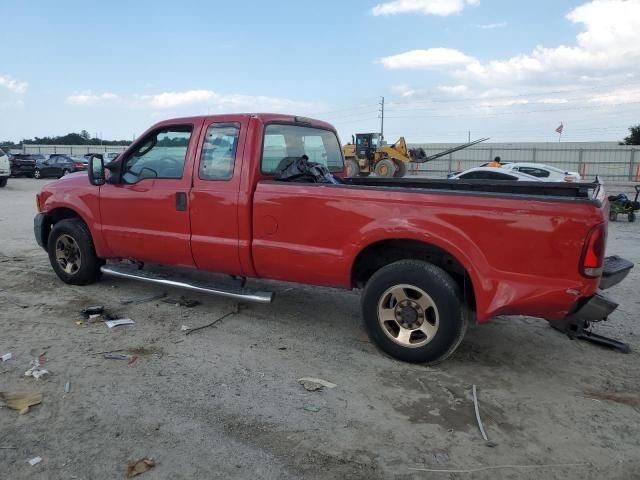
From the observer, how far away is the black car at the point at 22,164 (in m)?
28.2

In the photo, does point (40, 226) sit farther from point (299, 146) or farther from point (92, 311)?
point (299, 146)

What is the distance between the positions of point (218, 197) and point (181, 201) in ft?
1.53

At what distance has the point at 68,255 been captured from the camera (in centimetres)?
616

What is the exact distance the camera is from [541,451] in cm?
296

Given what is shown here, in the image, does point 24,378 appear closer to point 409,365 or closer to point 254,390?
point 254,390

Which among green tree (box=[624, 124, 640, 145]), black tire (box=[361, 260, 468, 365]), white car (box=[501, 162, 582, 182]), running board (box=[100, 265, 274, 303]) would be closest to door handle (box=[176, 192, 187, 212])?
running board (box=[100, 265, 274, 303])

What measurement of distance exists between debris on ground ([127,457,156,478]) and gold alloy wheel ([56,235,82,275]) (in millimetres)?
3779

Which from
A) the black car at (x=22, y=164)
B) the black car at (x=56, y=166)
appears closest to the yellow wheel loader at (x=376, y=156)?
the black car at (x=56, y=166)

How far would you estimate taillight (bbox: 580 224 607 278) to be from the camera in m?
3.33

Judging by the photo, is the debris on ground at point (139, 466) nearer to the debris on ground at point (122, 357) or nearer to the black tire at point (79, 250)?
the debris on ground at point (122, 357)

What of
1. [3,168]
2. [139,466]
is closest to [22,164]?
[3,168]

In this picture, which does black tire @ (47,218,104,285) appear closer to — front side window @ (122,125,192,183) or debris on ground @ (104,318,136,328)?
front side window @ (122,125,192,183)

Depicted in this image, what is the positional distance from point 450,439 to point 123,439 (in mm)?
1922

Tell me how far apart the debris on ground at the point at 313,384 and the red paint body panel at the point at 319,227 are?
2.94 ft
